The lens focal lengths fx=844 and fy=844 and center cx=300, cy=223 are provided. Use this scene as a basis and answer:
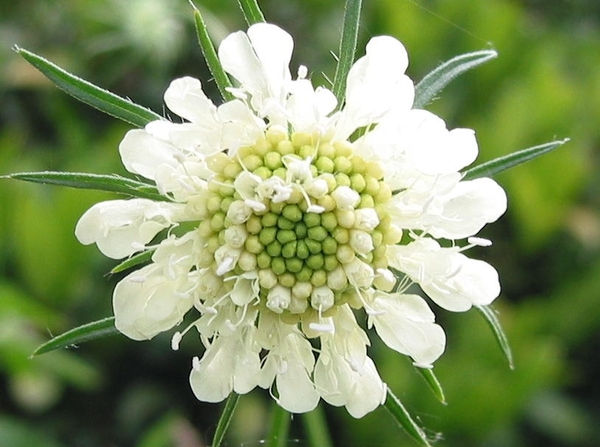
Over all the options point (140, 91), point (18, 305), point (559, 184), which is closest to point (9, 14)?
point (140, 91)

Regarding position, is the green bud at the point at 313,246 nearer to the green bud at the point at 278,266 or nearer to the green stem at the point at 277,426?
the green bud at the point at 278,266

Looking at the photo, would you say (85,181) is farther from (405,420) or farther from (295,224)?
(405,420)

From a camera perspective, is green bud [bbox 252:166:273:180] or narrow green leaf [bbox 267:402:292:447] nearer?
green bud [bbox 252:166:273:180]

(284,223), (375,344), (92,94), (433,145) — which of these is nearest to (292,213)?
(284,223)

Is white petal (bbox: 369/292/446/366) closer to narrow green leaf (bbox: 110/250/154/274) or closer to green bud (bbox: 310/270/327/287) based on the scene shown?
green bud (bbox: 310/270/327/287)

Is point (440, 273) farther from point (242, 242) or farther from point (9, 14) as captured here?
point (9, 14)

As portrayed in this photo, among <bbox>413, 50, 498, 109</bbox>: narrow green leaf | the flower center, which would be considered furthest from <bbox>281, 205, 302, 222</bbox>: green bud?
<bbox>413, 50, 498, 109</bbox>: narrow green leaf
